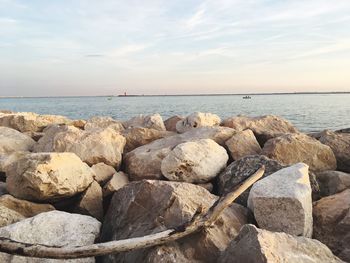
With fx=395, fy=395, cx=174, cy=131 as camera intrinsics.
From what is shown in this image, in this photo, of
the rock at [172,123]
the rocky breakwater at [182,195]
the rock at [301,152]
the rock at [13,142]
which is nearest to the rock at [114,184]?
the rocky breakwater at [182,195]

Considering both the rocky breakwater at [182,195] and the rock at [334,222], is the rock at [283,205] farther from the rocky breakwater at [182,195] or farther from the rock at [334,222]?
the rock at [334,222]

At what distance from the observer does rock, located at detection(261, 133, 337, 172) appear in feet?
25.5

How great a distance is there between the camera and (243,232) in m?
4.09

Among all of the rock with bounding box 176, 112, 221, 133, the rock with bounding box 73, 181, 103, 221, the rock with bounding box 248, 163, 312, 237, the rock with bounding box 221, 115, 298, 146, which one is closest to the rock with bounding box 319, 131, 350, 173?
the rock with bounding box 221, 115, 298, 146

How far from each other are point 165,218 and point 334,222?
2378mm

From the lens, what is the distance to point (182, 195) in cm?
517

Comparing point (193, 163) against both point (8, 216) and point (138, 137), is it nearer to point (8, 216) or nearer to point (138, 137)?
point (138, 137)

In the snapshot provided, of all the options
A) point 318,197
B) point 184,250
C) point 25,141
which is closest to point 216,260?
point 184,250

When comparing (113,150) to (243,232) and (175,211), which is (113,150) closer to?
(175,211)

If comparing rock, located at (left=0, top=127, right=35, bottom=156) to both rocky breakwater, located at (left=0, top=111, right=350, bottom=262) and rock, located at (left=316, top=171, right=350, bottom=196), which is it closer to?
rocky breakwater, located at (left=0, top=111, right=350, bottom=262)

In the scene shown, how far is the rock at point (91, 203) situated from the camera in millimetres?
6484

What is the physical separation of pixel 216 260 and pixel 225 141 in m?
4.44

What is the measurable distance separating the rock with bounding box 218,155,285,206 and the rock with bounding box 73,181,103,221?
208 cm

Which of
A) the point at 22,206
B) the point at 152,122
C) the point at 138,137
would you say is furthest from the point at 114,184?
the point at 152,122
